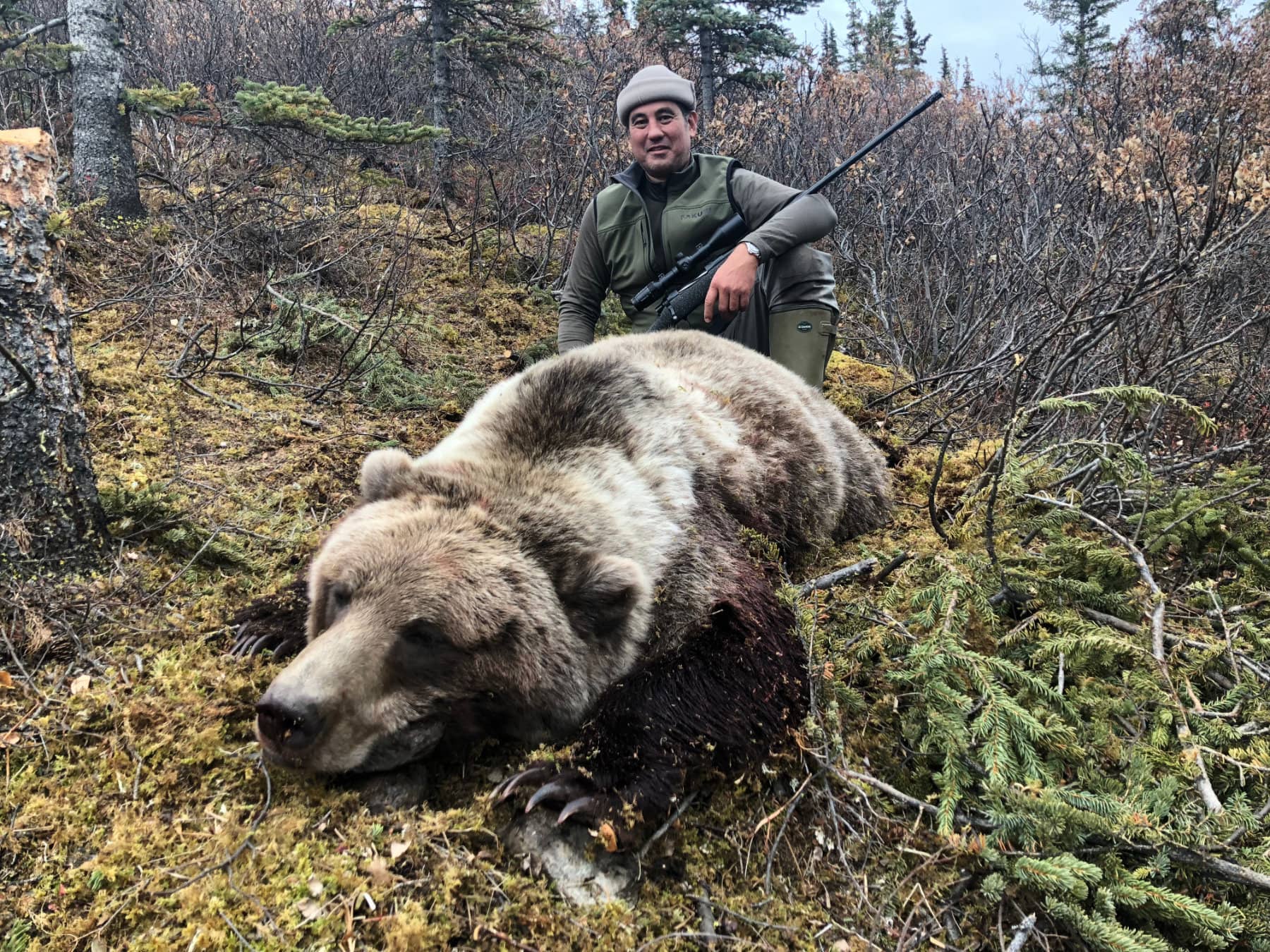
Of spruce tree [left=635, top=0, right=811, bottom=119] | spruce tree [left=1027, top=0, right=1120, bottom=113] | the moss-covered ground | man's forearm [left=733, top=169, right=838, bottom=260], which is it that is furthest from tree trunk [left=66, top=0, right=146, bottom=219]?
spruce tree [left=1027, top=0, right=1120, bottom=113]

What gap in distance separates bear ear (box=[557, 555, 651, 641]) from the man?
250 cm

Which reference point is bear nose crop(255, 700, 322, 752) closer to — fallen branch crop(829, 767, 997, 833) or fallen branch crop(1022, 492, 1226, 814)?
fallen branch crop(829, 767, 997, 833)

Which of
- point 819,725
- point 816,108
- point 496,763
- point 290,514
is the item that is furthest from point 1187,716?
point 816,108

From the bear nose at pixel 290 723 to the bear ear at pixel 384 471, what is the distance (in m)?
0.82

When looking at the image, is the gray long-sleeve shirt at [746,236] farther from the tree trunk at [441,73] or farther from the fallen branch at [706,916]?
the tree trunk at [441,73]

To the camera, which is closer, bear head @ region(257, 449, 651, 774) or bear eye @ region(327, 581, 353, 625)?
bear head @ region(257, 449, 651, 774)

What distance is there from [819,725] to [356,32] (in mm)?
12802

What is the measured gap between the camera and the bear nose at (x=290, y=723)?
1890mm

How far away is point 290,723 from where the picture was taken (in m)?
1.91

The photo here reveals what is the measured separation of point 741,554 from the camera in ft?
9.13

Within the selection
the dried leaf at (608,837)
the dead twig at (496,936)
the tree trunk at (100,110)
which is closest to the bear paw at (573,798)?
the dried leaf at (608,837)

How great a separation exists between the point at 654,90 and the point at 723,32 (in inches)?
531

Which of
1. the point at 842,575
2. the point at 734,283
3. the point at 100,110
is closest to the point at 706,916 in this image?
the point at 842,575

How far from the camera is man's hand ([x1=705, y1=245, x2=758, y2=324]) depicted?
4266mm
